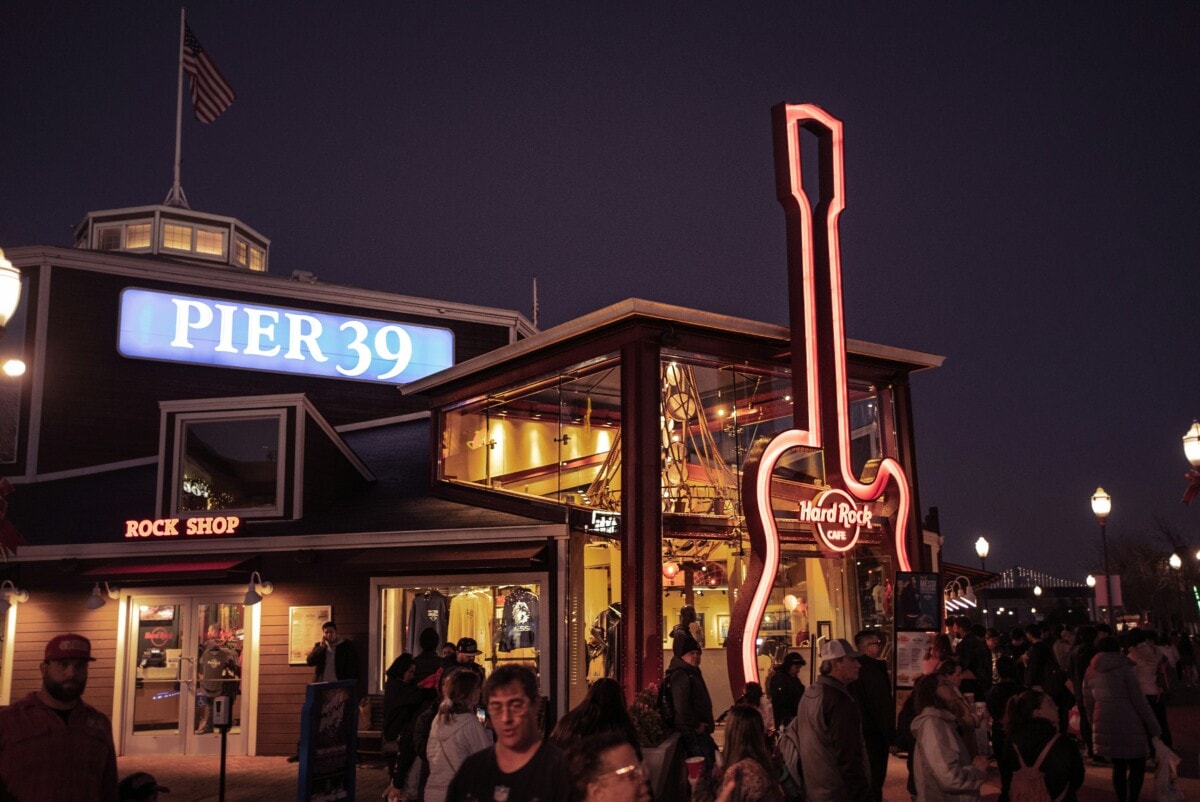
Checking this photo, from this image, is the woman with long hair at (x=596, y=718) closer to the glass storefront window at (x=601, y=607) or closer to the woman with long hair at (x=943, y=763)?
the woman with long hair at (x=943, y=763)

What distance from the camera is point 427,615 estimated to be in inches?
Result: 721

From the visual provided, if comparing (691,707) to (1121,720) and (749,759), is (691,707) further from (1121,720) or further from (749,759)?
(1121,720)

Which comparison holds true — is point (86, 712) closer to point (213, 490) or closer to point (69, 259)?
point (213, 490)

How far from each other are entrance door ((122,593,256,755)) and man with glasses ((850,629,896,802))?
1154 cm

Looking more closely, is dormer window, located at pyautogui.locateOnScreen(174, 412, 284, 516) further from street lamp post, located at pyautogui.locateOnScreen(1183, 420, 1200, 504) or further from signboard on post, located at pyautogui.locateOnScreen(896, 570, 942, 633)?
street lamp post, located at pyautogui.locateOnScreen(1183, 420, 1200, 504)

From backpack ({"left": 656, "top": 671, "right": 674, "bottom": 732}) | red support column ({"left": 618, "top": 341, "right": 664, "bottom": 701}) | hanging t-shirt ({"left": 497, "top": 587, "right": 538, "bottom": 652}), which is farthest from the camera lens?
hanging t-shirt ({"left": 497, "top": 587, "right": 538, "bottom": 652})

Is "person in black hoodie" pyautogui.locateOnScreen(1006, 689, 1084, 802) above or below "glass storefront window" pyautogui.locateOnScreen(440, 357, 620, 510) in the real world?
below

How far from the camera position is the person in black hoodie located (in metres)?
7.14

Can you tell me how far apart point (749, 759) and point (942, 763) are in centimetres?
224

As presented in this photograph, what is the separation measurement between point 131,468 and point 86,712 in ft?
61.4

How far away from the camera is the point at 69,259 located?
2447 centimetres

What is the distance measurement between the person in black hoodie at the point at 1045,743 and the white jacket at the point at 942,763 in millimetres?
343

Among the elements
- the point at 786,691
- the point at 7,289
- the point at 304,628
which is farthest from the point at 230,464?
the point at 786,691

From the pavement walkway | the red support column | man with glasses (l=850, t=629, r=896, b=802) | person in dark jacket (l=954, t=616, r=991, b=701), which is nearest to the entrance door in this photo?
the pavement walkway
